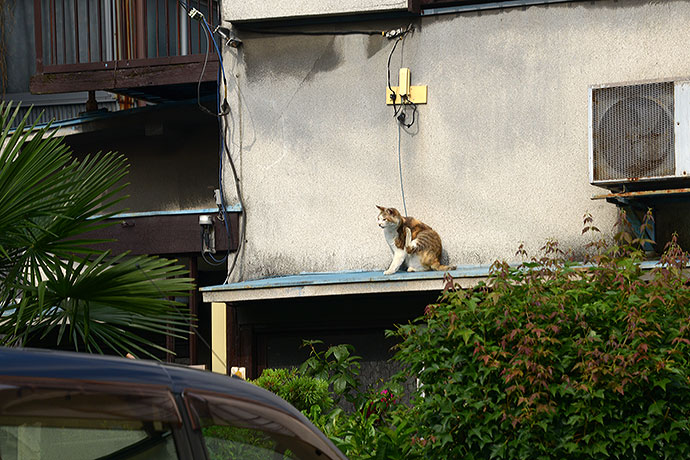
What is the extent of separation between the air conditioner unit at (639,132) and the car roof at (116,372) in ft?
22.6

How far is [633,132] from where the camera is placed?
9625mm

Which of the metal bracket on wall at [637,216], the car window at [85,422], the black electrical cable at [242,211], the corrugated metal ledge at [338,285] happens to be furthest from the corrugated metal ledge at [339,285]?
the car window at [85,422]

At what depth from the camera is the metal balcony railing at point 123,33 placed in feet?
40.5

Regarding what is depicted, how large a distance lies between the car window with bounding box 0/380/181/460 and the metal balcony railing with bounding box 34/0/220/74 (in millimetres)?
9433

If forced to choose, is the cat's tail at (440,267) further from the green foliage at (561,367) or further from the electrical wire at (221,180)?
the green foliage at (561,367)

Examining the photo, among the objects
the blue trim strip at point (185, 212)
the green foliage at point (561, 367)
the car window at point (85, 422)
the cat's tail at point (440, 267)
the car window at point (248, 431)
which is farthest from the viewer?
the blue trim strip at point (185, 212)

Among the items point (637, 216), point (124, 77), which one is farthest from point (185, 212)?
point (637, 216)

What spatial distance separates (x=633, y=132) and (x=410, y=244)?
99.0 inches

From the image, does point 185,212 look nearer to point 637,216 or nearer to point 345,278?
point 345,278

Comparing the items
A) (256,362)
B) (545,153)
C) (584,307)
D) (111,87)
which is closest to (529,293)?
(584,307)

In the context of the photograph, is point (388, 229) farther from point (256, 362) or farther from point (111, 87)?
point (111, 87)

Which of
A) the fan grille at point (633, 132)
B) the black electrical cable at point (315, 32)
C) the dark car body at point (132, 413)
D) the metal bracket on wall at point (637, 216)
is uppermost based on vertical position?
the black electrical cable at point (315, 32)

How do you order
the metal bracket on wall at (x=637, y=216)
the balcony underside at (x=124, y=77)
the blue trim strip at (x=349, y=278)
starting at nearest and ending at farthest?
the blue trim strip at (x=349, y=278) → the metal bracket on wall at (x=637, y=216) → the balcony underside at (x=124, y=77)

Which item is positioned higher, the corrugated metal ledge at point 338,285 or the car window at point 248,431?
the car window at point 248,431
